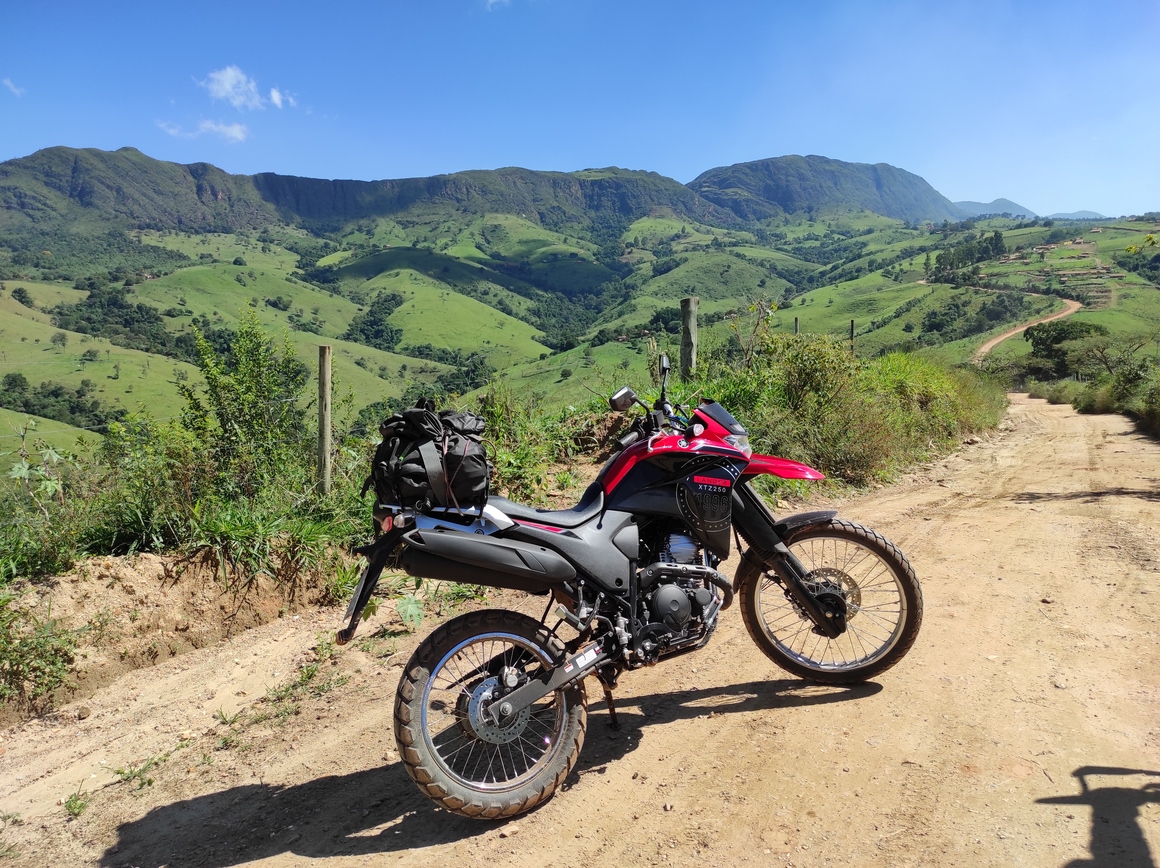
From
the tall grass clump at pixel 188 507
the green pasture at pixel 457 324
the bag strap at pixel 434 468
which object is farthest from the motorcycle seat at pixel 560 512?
the green pasture at pixel 457 324

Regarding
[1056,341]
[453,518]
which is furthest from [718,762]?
[1056,341]

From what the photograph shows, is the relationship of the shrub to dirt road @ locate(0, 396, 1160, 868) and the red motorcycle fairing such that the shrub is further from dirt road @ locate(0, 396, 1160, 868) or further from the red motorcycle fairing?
the red motorcycle fairing

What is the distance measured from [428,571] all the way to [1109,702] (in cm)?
333

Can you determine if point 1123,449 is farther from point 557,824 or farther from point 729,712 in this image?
point 557,824

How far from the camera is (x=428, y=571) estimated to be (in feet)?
9.19

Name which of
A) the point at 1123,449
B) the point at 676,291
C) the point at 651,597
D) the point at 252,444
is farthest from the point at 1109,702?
the point at 676,291

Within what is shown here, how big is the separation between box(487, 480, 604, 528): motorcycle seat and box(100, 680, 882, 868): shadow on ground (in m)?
1.13

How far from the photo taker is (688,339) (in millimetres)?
9375

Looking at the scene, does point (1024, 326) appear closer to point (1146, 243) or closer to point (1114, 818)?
point (1146, 243)

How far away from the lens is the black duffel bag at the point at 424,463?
270 centimetres

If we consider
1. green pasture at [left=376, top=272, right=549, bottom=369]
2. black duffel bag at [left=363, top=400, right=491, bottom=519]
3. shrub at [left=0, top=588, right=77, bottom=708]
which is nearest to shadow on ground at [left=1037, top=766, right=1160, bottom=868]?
black duffel bag at [left=363, top=400, right=491, bottom=519]

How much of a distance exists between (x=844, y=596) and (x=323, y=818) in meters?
2.71

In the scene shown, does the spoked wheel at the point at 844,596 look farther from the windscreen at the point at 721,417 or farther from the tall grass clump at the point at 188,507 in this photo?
the tall grass clump at the point at 188,507

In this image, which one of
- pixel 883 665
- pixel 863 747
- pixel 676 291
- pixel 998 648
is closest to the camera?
pixel 863 747
